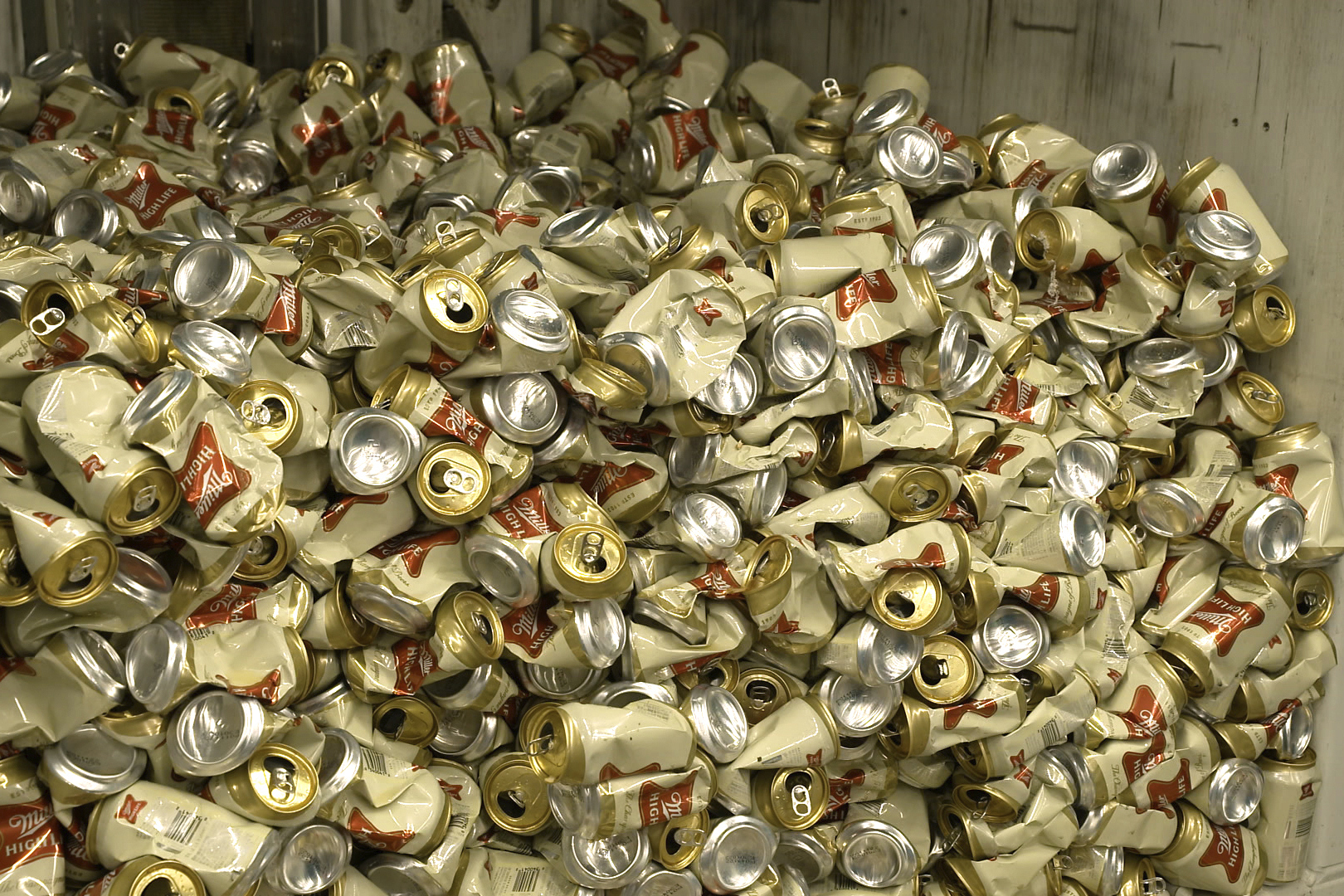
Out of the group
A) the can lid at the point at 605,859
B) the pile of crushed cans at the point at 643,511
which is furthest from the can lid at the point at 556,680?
the can lid at the point at 605,859

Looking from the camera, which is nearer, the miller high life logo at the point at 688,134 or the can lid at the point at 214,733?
the can lid at the point at 214,733

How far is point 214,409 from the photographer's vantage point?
41.4 inches

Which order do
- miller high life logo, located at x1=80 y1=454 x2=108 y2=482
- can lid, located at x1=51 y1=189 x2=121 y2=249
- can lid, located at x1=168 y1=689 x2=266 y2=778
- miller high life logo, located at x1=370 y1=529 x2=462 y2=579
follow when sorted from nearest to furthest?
miller high life logo, located at x1=80 y1=454 x2=108 y2=482 < can lid, located at x1=168 y1=689 x2=266 y2=778 < miller high life logo, located at x1=370 y1=529 x2=462 y2=579 < can lid, located at x1=51 y1=189 x2=121 y2=249

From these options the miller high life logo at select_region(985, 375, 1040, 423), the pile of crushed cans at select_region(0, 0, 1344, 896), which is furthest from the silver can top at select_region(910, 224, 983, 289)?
the miller high life logo at select_region(985, 375, 1040, 423)

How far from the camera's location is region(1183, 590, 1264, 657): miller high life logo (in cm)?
154

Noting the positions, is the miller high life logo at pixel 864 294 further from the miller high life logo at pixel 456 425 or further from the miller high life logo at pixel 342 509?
the miller high life logo at pixel 342 509

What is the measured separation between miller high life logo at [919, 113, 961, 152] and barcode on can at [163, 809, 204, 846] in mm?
1219

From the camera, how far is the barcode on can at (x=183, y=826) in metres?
1.06

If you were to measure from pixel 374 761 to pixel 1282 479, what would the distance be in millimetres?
1175

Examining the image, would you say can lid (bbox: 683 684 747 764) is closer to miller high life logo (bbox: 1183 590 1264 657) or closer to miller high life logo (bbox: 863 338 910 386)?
miller high life logo (bbox: 863 338 910 386)

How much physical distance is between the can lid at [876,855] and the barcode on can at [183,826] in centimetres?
70

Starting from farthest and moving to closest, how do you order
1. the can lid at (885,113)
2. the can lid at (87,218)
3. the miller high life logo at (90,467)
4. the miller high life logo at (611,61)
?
the miller high life logo at (611,61) → the can lid at (885,113) → the can lid at (87,218) → the miller high life logo at (90,467)

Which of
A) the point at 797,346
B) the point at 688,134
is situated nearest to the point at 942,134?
the point at 688,134

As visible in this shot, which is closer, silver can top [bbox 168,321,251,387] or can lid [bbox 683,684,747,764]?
silver can top [bbox 168,321,251,387]
